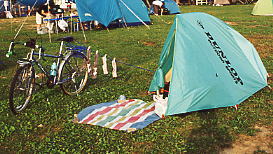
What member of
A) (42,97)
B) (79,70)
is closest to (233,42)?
(79,70)

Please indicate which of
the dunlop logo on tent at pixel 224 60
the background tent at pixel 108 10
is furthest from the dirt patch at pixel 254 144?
the background tent at pixel 108 10

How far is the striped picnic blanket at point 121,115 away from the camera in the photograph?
190 inches

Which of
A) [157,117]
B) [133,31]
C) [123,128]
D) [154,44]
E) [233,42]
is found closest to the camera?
[123,128]

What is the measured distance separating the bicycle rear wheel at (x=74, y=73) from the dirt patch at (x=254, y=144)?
340cm

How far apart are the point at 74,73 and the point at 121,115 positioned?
60.4 inches

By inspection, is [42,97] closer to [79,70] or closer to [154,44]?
[79,70]

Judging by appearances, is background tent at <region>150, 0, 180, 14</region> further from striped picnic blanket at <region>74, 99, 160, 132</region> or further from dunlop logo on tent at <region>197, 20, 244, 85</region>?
striped picnic blanket at <region>74, 99, 160, 132</region>

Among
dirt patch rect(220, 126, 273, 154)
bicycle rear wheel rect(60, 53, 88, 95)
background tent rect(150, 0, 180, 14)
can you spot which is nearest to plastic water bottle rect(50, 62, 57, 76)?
bicycle rear wheel rect(60, 53, 88, 95)

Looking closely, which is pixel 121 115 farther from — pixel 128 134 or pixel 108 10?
pixel 108 10

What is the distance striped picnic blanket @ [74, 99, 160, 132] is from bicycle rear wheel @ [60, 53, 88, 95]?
2.82ft

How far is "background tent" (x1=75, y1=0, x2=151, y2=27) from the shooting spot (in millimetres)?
13883

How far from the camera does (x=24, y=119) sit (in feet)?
16.8

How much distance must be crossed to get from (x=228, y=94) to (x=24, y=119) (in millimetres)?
3676

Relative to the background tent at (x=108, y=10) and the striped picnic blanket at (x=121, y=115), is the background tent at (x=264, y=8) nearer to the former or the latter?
the background tent at (x=108, y=10)
